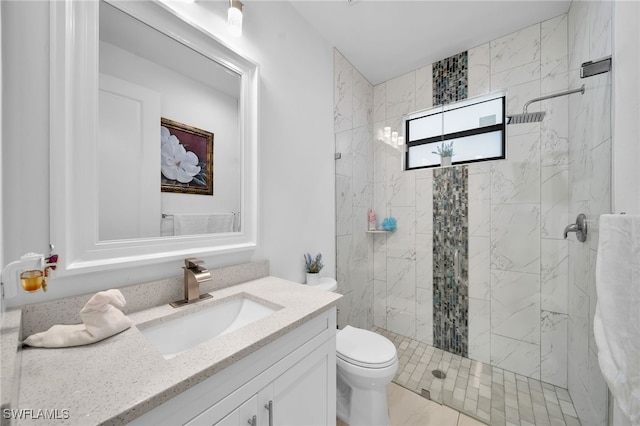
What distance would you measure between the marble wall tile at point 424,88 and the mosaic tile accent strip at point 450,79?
4 centimetres

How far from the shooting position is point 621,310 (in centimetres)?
75

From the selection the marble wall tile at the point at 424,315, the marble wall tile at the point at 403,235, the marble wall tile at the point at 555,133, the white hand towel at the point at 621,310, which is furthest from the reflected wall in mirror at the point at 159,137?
the marble wall tile at the point at 555,133

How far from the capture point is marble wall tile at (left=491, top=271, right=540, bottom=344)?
73.4 inches

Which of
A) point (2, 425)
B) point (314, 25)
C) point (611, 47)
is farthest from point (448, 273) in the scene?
point (2, 425)

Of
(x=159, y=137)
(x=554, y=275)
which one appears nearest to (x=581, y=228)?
(x=554, y=275)

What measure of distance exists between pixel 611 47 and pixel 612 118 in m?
0.33

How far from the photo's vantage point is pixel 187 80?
1.16 m

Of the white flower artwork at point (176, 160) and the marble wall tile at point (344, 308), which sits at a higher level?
the white flower artwork at point (176, 160)

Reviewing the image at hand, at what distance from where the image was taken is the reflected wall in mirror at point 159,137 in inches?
36.4

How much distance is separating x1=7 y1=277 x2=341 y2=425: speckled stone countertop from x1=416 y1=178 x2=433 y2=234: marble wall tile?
180 centimetres

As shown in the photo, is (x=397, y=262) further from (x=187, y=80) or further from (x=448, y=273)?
(x=187, y=80)

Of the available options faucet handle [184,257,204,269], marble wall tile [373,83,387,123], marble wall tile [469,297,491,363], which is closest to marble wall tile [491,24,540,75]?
marble wall tile [373,83,387,123]

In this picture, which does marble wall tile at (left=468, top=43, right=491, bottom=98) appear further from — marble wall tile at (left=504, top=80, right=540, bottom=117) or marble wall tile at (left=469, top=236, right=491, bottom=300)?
marble wall tile at (left=469, top=236, right=491, bottom=300)

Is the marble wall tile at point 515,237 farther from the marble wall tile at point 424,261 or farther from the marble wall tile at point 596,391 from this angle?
the marble wall tile at point 596,391
